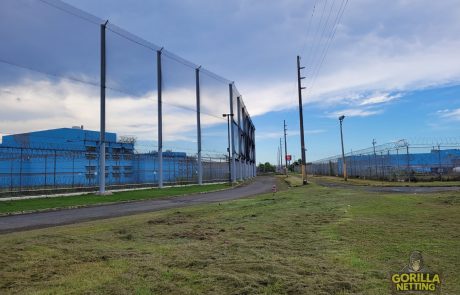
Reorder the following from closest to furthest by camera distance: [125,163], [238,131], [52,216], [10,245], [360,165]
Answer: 1. [10,245]
2. [52,216]
3. [125,163]
4. [360,165]
5. [238,131]

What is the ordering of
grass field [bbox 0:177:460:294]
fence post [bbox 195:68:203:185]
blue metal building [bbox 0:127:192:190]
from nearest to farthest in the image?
grass field [bbox 0:177:460:294]
blue metal building [bbox 0:127:192:190]
fence post [bbox 195:68:203:185]

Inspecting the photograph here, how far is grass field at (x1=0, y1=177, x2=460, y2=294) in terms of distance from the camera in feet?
15.6

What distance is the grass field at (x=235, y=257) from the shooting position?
4754 millimetres

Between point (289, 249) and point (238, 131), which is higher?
point (238, 131)

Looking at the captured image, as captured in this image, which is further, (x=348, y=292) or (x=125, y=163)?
(x=125, y=163)

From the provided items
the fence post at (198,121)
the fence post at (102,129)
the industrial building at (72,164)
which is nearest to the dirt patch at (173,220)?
the industrial building at (72,164)

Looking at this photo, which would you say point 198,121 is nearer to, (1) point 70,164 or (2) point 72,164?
(2) point 72,164

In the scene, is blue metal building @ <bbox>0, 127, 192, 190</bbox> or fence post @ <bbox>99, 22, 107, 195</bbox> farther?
fence post @ <bbox>99, 22, 107, 195</bbox>

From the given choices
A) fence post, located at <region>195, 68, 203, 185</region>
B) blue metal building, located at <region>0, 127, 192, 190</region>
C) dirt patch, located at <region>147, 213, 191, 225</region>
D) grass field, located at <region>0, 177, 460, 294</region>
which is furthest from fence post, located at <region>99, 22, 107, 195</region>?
grass field, located at <region>0, 177, 460, 294</region>

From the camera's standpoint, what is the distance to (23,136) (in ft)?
81.3

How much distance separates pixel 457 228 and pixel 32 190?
2244 centimetres

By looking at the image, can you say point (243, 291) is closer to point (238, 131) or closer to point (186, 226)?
point (186, 226)

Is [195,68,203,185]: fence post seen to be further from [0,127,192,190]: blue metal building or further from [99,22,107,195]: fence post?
[99,22,107,195]: fence post

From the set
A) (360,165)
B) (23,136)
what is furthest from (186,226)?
(360,165)
